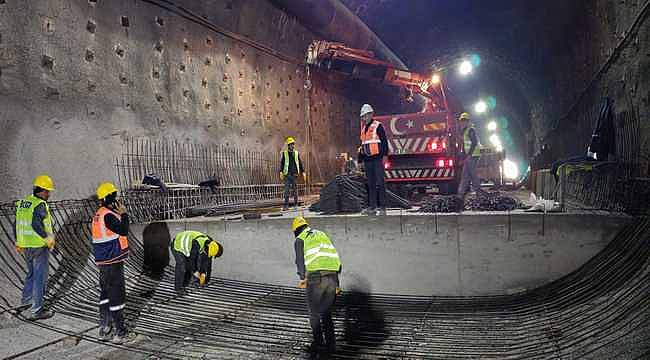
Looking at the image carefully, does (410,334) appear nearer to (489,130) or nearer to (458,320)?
(458,320)

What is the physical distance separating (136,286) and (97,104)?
358 cm

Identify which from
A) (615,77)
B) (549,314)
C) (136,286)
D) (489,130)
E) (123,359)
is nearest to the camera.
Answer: (123,359)

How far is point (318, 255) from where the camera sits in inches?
139

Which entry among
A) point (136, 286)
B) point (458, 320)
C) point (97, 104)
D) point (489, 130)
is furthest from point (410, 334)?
point (489, 130)

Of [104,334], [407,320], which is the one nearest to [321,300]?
[407,320]

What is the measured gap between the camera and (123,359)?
3.50 m

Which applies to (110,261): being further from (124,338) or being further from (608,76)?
(608,76)

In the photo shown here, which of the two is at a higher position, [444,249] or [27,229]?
[27,229]

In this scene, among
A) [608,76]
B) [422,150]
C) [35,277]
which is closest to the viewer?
[35,277]

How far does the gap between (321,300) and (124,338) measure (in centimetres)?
218

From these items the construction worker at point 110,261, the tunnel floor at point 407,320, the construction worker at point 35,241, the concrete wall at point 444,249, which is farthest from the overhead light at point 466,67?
the construction worker at point 35,241

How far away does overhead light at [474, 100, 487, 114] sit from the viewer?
27.8m

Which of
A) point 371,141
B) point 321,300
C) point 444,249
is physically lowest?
point 321,300

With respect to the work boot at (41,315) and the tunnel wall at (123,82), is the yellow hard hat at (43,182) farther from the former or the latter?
the work boot at (41,315)
